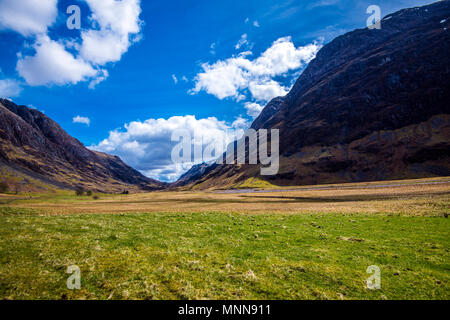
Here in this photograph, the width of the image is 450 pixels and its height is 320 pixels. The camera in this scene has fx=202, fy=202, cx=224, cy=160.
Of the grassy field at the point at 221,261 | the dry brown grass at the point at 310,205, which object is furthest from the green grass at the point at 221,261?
the dry brown grass at the point at 310,205

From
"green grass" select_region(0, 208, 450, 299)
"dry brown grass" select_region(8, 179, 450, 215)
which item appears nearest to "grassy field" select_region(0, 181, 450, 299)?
"green grass" select_region(0, 208, 450, 299)

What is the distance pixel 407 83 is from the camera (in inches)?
7416

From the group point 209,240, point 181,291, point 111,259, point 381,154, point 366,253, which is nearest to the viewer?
point 181,291

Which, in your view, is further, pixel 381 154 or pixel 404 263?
pixel 381 154

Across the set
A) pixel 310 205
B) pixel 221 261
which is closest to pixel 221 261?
pixel 221 261

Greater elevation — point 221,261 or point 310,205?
point 221,261

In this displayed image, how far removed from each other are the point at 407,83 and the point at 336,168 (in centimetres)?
11160

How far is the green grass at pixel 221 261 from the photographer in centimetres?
905

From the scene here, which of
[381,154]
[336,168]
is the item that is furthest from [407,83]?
[336,168]

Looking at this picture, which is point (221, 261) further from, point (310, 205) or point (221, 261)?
point (310, 205)

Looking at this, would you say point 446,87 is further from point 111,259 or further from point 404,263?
point 111,259

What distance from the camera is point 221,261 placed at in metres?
12.8

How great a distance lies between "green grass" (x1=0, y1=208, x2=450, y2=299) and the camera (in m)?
9.05
